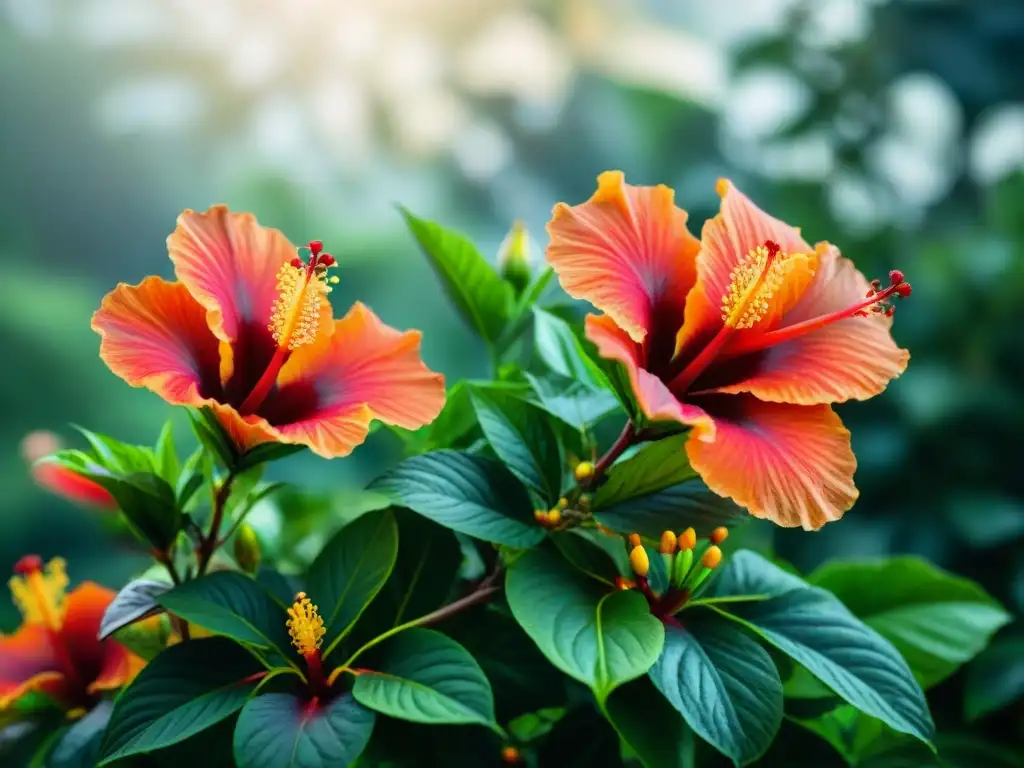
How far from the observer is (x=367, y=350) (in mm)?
472

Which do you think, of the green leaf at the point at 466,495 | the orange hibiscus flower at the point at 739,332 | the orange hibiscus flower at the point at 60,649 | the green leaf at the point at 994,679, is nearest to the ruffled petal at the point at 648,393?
the orange hibiscus flower at the point at 739,332

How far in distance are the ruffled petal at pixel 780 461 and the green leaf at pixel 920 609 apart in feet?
0.63

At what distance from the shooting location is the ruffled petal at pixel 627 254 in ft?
1.35

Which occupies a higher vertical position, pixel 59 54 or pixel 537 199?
pixel 59 54

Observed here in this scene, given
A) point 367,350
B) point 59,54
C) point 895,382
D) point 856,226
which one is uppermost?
point 59,54

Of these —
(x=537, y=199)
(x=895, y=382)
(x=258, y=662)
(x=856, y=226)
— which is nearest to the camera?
(x=258, y=662)

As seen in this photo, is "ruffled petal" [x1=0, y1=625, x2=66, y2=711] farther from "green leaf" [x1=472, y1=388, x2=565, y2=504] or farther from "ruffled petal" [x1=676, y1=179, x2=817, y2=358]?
"ruffled petal" [x1=676, y1=179, x2=817, y2=358]

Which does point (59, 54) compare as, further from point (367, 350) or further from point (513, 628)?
point (513, 628)

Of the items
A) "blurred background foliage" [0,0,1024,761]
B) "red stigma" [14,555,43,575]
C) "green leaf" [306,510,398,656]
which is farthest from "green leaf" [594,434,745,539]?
"blurred background foliage" [0,0,1024,761]

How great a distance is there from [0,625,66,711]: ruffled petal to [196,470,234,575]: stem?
0.11 metres

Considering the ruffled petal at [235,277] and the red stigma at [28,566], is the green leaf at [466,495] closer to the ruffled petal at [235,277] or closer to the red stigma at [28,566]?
the ruffled petal at [235,277]

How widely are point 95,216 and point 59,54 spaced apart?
0.27m

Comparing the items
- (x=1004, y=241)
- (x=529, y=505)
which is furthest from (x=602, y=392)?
(x=1004, y=241)

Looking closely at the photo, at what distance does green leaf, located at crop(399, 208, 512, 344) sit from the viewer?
1.84 feet
